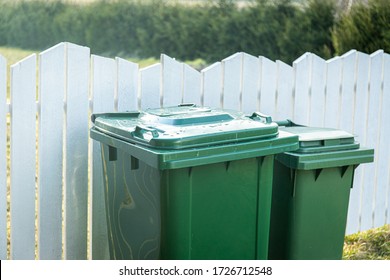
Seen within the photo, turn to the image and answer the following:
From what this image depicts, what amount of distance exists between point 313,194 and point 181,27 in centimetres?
1068

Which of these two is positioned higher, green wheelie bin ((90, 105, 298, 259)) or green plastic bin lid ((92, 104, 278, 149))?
green plastic bin lid ((92, 104, 278, 149))

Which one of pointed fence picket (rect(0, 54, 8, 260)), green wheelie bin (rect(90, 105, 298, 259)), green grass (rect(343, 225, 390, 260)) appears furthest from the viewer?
green grass (rect(343, 225, 390, 260))

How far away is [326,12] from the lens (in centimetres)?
1152

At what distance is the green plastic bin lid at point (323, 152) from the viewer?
3840mm

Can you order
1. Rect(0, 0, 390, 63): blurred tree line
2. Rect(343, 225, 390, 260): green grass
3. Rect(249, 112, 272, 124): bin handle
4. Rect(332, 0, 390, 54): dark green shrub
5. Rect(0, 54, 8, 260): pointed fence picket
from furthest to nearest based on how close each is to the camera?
Rect(0, 0, 390, 63): blurred tree line → Rect(332, 0, 390, 54): dark green shrub → Rect(343, 225, 390, 260): green grass → Rect(0, 54, 8, 260): pointed fence picket → Rect(249, 112, 272, 124): bin handle

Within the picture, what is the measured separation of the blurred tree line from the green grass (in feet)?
11.1

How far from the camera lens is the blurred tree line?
38.5ft

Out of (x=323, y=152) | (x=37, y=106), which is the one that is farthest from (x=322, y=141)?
(x=37, y=106)

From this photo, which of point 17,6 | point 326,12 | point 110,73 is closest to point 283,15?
point 326,12

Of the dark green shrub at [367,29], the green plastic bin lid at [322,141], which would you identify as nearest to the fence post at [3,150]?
the green plastic bin lid at [322,141]

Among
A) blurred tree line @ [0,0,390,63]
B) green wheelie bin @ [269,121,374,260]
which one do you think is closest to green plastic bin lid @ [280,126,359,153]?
green wheelie bin @ [269,121,374,260]

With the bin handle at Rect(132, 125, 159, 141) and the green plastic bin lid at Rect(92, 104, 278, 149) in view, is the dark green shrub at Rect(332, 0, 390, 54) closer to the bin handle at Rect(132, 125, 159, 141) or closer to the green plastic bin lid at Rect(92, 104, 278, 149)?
the green plastic bin lid at Rect(92, 104, 278, 149)

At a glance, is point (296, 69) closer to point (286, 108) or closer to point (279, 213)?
point (286, 108)

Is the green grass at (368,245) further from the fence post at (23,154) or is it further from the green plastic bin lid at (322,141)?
the fence post at (23,154)
